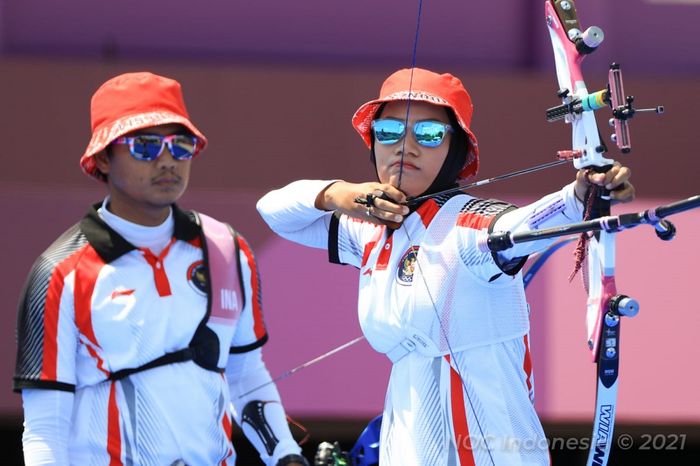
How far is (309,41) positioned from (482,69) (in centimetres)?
99

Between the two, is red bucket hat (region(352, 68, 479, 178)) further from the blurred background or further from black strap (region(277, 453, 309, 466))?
the blurred background

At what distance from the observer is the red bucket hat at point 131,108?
304 centimetres

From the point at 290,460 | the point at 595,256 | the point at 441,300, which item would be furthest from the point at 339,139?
the point at 595,256

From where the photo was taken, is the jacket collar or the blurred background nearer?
the jacket collar

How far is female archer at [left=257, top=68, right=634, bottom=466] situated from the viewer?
283 cm

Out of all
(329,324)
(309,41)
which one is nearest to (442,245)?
(329,324)

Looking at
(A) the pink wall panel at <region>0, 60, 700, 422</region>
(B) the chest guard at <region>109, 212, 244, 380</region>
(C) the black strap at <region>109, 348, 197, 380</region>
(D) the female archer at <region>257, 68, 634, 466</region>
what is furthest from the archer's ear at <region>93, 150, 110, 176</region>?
(A) the pink wall panel at <region>0, 60, 700, 422</region>

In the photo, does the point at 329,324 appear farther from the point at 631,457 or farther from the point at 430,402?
the point at 430,402

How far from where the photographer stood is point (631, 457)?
5.33 metres

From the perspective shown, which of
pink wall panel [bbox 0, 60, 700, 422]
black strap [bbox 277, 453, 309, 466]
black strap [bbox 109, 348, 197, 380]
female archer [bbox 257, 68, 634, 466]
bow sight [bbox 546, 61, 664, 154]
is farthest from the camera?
pink wall panel [bbox 0, 60, 700, 422]

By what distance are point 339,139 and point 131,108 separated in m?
3.51

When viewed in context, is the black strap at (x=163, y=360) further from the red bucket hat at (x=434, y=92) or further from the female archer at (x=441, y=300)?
the red bucket hat at (x=434, y=92)

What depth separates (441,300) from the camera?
9.32 ft

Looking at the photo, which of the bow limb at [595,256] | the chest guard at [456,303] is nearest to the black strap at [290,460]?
the chest guard at [456,303]
